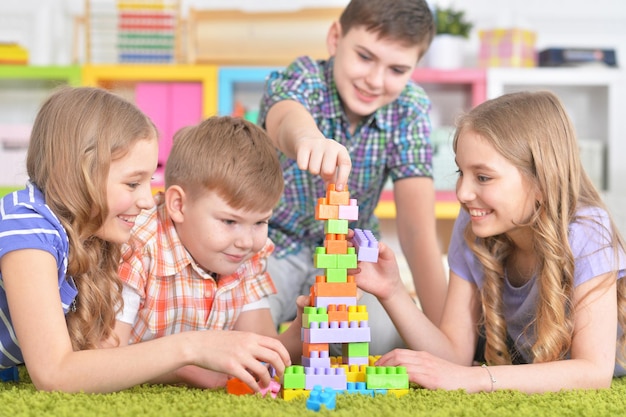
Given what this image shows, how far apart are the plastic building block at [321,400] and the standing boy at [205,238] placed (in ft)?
0.94

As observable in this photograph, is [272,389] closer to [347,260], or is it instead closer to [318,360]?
[318,360]

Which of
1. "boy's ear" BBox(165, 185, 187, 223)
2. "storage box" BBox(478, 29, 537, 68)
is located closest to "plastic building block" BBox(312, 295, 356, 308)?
"boy's ear" BBox(165, 185, 187, 223)

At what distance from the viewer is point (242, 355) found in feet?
3.25

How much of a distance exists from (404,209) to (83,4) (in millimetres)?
1993

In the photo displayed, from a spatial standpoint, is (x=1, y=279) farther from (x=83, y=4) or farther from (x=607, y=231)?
(x=83, y=4)

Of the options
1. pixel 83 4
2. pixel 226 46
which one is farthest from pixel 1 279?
pixel 83 4

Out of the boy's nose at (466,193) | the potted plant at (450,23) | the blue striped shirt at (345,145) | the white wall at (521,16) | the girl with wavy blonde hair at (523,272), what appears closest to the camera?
the girl with wavy blonde hair at (523,272)

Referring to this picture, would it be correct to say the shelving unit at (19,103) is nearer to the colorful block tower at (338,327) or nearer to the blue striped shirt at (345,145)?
the blue striped shirt at (345,145)

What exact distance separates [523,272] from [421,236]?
414mm

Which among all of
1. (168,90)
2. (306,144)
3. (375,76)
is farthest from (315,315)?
(168,90)

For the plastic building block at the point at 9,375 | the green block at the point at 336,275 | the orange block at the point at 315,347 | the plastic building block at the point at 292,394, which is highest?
the green block at the point at 336,275

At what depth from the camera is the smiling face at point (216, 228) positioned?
1.26m

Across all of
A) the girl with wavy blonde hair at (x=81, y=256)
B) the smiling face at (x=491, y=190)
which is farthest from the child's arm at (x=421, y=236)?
the girl with wavy blonde hair at (x=81, y=256)

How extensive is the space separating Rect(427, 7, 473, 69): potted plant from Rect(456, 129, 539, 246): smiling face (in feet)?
5.52
